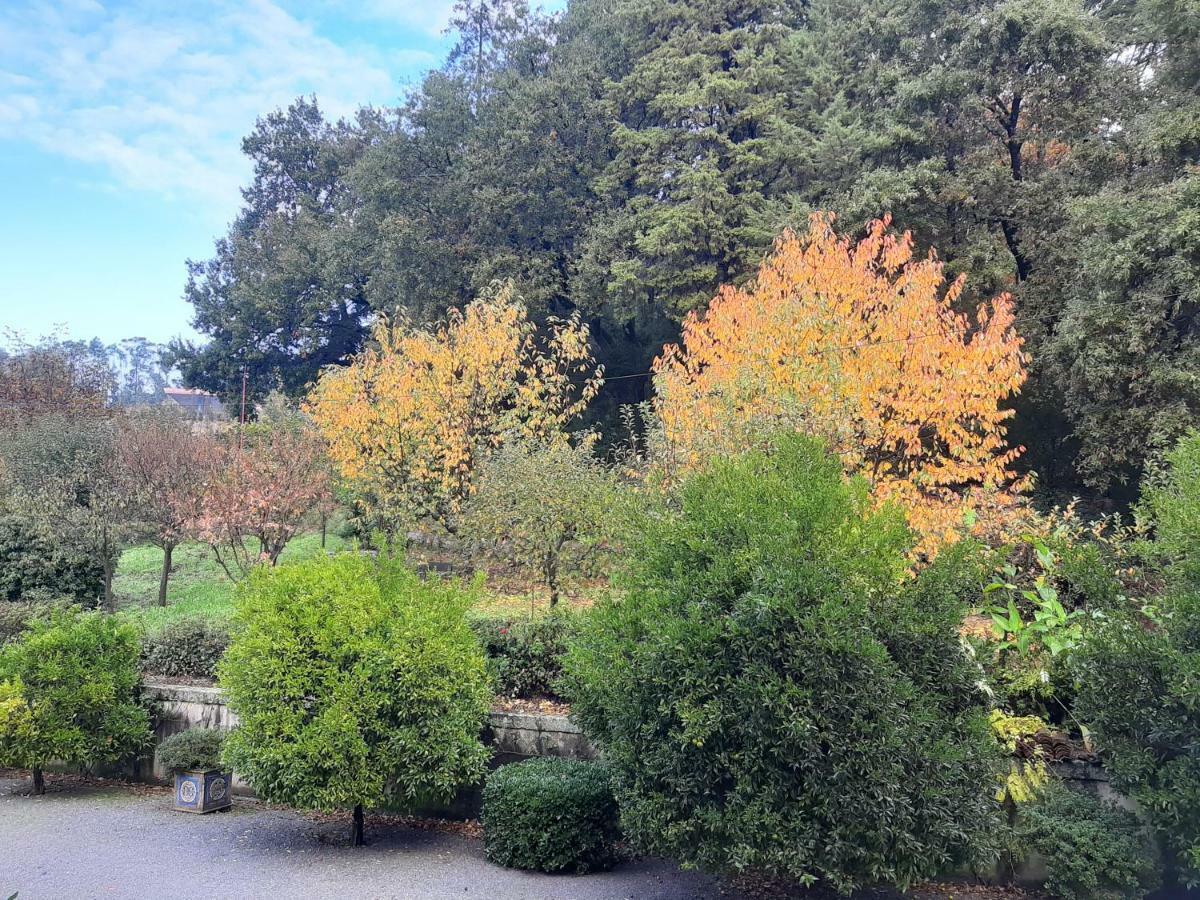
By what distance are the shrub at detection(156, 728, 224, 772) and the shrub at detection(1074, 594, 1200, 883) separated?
641 cm

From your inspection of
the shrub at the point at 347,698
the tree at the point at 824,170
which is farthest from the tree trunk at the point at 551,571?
the tree at the point at 824,170

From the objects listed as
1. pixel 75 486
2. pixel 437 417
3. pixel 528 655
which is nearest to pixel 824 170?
pixel 437 417

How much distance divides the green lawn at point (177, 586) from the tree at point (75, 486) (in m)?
0.64

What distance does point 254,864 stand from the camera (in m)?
5.32

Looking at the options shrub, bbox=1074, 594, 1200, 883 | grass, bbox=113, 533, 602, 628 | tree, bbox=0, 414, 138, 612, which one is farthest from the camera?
tree, bbox=0, 414, 138, 612

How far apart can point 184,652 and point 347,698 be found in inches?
162

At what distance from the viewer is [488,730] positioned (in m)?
6.23

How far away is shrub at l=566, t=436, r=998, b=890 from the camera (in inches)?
147

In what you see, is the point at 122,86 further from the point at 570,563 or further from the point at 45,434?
the point at 570,563

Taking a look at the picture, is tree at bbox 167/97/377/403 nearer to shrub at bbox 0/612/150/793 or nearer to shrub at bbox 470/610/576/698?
shrub at bbox 0/612/150/793

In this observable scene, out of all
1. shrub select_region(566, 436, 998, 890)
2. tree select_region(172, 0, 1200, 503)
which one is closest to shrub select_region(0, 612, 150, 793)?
shrub select_region(566, 436, 998, 890)

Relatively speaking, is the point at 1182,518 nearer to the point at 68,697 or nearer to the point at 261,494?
the point at 68,697

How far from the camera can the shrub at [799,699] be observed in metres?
3.73

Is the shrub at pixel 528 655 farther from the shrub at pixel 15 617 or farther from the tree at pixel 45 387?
the tree at pixel 45 387
